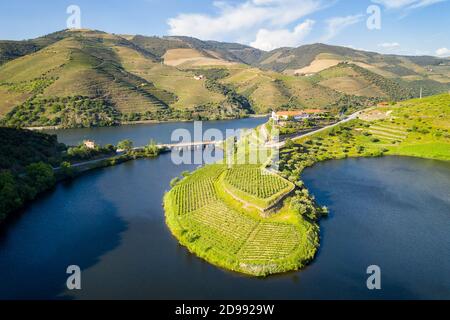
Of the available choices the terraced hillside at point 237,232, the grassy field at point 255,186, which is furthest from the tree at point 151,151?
the terraced hillside at point 237,232

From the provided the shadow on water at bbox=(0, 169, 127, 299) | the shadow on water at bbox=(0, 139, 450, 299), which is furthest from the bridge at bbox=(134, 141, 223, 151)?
the shadow on water at bbox=(0, 169, 127, 299)

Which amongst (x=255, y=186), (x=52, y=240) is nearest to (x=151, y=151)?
(x=255, y=186)

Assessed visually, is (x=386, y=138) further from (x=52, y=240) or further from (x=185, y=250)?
(x=52, y=240)

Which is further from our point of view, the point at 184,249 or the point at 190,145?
the point at 190,145
